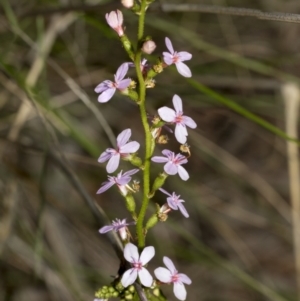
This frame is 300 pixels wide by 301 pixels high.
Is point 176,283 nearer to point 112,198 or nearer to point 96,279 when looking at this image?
point 96,279

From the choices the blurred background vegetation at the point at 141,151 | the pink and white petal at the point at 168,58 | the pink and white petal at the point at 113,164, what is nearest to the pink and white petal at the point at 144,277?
the pink and white petal at the point at 113,164

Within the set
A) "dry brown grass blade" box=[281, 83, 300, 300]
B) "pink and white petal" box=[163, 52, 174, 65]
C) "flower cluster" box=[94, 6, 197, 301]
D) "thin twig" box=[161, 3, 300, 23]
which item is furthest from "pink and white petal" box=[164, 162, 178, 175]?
"dry brown grass blade" box=[281, 83, 300, 300]

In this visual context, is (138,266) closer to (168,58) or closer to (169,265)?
(169,265)

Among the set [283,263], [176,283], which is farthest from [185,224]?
[176,283]

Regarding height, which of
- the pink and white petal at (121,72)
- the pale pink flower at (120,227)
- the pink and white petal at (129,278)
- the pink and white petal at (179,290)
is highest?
the pink and white petal at (121,72)

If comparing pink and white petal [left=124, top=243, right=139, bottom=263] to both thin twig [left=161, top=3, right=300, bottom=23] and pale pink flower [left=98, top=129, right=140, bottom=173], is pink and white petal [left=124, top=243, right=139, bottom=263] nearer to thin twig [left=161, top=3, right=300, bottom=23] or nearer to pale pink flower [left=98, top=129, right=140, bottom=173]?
pale pink flower [left=98, top=129, right=140, bottom=173]

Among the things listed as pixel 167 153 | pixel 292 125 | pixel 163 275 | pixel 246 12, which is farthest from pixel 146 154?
pixel 292 125

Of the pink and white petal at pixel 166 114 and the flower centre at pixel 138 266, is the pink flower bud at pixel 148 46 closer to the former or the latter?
the pink and white petal at pixel 166 114
